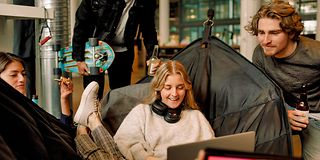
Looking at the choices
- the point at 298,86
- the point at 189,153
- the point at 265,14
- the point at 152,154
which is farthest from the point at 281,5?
the point at 189,153

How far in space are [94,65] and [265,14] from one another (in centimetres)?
120

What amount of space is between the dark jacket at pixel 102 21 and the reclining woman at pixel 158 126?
2.41 ft

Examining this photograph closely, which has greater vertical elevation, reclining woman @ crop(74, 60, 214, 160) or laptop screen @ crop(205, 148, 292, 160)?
laptop screen @ crop(205, 148, 292, 160)

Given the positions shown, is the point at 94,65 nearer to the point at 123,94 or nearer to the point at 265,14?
the point at 123,94

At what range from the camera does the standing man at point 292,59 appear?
185cm

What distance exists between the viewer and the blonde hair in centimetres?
184

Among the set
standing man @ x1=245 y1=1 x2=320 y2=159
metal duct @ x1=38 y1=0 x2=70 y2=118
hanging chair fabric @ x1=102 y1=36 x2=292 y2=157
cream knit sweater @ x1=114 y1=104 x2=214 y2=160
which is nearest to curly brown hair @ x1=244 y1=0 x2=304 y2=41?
standing man @ x1=245 y1=1 x2=320 y2=159

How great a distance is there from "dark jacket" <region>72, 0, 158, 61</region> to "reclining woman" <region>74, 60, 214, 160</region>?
0.74 metres

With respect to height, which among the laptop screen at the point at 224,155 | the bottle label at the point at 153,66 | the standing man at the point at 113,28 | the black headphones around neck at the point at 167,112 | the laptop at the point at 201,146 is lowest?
the black headphones around neck at the point at 167,112

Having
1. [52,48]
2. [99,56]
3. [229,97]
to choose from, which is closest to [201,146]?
[229,97]

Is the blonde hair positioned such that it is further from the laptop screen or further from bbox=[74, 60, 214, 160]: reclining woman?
the laptop screen

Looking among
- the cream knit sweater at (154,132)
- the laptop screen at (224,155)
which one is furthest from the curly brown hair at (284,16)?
the laptop screen at (224,155)

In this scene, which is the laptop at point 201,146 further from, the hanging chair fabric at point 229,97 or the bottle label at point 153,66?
the bottle label at point 153,66

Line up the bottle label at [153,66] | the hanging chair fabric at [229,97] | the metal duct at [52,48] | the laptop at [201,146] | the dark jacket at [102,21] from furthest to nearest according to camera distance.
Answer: the metal duct at [52,48] < the dark jacket at [102,21] < the bottle label at [153,66] < the hanging chair fabric at [229,97] < the laptop at [201,146]
